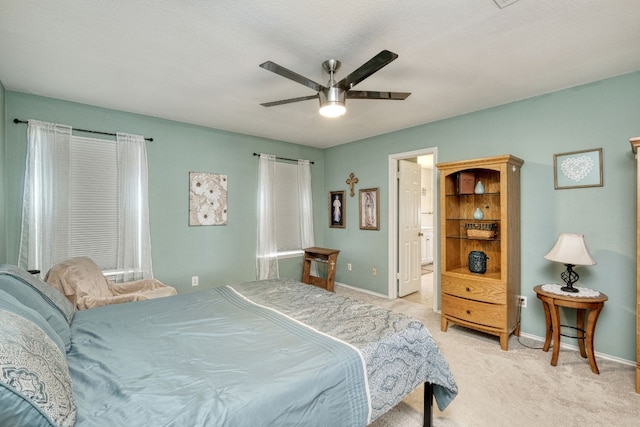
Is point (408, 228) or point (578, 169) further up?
point (578, 169)

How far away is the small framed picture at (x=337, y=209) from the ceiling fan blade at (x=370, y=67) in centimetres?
322

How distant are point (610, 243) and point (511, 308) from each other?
39.9 inches

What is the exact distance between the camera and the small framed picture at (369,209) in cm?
463

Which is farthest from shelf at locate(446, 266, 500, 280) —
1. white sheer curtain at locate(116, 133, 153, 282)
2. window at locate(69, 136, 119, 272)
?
window at locate(69, 136, 119, 272)

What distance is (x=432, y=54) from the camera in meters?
2.22

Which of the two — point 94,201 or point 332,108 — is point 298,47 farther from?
point 94,201

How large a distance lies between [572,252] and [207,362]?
2.93 meters

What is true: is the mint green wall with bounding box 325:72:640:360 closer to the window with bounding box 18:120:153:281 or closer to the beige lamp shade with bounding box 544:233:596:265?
the beige lamp shade with bounding box 544:233:596:265

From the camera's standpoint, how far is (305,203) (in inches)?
201

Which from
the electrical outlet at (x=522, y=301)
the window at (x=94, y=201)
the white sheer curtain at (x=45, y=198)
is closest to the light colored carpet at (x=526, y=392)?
the electrical outlet at (x=522, y=301)

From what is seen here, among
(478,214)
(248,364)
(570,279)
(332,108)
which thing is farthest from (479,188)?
(248,364)

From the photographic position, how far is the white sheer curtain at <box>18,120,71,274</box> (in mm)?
2906

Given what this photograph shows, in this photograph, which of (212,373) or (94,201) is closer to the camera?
(212,373)

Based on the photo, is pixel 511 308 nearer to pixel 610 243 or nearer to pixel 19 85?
pixel 610 243
